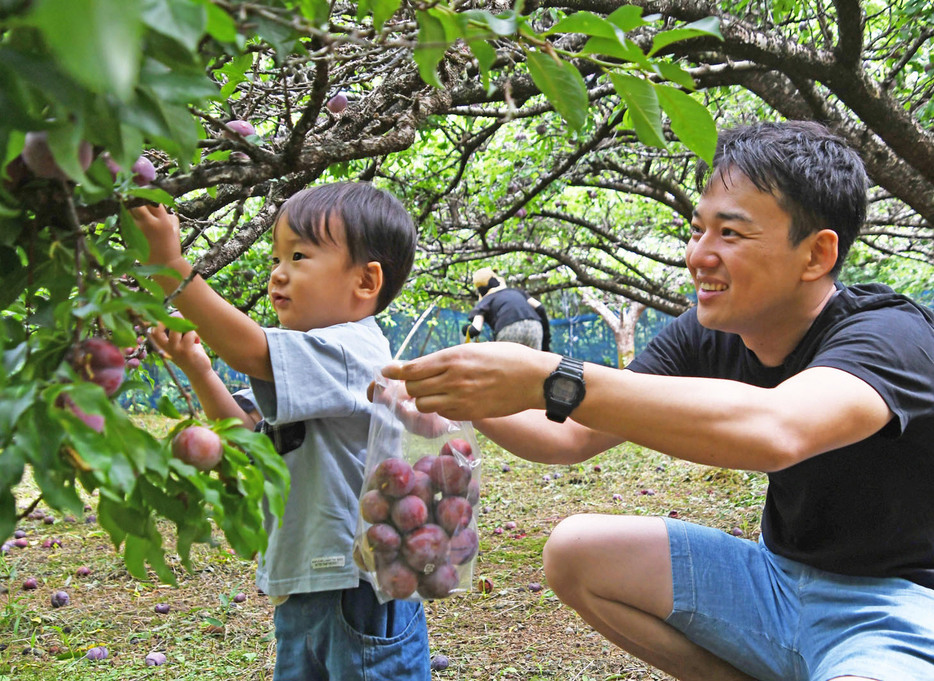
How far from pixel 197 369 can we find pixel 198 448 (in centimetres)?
102

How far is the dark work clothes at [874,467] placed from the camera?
5.65ft

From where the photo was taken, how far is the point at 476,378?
1564 mm

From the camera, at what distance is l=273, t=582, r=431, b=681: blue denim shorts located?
5.90 feet

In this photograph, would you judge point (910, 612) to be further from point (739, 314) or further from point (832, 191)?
point (832, 191)

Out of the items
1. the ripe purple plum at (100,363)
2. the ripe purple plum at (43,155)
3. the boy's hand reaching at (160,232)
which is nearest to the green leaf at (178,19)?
the ripe purple plum at (43,155)

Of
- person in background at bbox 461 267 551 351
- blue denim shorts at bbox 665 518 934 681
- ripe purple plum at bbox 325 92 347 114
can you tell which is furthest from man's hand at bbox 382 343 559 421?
person in background at bbox 461 267 551 351

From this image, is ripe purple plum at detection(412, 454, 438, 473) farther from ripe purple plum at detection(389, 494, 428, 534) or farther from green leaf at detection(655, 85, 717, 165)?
green leaf at detection(655, 85, 717, 165)

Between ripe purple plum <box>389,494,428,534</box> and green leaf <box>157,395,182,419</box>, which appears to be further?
ripe purple plum <box>389,494,428,534</box>

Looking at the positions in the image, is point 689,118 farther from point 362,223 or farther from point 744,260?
point 362,223

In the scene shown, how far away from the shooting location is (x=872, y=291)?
2.14m

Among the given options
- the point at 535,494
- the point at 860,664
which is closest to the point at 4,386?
the point at 860,664

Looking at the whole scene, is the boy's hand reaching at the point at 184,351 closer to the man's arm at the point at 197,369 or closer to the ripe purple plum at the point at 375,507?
the man's arm at the point at 197,369

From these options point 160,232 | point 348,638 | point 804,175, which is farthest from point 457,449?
point 804,175

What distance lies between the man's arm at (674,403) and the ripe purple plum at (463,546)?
306 millimetres
